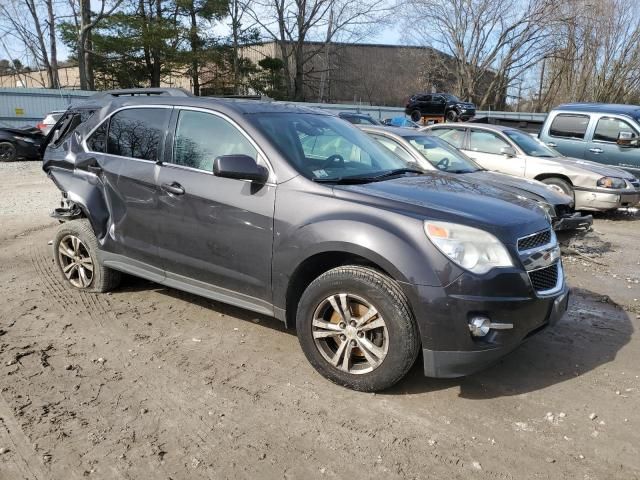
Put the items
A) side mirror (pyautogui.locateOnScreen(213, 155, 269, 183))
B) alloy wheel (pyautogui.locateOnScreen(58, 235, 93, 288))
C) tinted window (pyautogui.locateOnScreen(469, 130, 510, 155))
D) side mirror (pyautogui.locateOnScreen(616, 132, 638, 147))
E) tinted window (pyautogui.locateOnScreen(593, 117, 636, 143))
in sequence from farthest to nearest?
tinted window (pyautogui.locateOnScreen(593, 117, 636, 143)) < side mirror (pyautogui.locateOnScreen(616, 132, 638, 147)) < tinted window (pyautogui.locateOnScreen(469, 130, 510, 155)) < alloy wheel (pyautogui.locateOnScreen(58, 235, 93, 288)) < side mirror (pyautogui.locateOnScreen(213, 155, 269, 183))

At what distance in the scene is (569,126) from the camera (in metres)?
11.2

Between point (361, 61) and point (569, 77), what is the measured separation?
1905cm

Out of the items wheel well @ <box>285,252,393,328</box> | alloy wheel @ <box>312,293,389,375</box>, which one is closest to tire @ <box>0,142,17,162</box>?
wheel well @ <box>285,252,393,328</box>

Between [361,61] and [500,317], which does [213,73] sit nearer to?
[361,61]

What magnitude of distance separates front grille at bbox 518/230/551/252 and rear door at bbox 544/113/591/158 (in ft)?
28.8

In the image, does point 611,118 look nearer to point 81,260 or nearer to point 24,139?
point 81,260

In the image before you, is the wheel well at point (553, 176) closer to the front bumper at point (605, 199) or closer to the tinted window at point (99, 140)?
the front bumper at point (605, 199)

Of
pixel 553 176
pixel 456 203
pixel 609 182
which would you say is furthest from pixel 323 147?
pixel 609 182

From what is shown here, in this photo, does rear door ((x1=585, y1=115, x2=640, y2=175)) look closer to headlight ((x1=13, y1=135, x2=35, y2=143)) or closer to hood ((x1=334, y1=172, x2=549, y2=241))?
hood ((x1=334, y1=172, x2=549, y2=241))

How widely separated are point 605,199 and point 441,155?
3.50 metres

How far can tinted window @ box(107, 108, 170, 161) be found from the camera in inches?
167

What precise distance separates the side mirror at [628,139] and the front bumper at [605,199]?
1.77m

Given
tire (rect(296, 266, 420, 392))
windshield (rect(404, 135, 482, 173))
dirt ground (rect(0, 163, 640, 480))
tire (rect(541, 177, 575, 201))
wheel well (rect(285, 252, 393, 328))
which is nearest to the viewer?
dirt ground (rect(0, 163, 640, 480))

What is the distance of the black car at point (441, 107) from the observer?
29.2 m
